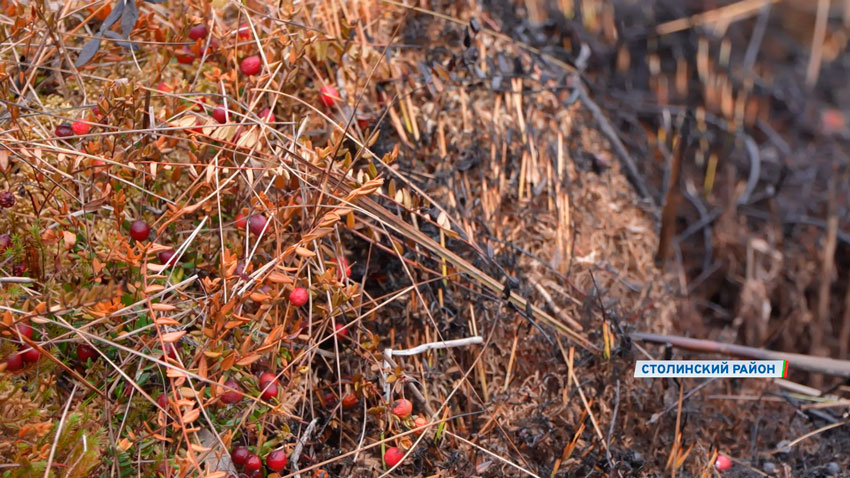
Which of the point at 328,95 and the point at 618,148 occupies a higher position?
the point at 328,95

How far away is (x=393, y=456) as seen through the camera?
138 centimetres

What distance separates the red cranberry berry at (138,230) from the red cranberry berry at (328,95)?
0.53m

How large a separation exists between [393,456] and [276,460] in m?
0.23

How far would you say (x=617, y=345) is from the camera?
5.58 feet

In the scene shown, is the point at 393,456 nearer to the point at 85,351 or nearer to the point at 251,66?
the point at 85,351

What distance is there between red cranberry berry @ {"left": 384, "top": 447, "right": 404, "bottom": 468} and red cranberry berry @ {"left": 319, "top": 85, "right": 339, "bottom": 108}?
82cm

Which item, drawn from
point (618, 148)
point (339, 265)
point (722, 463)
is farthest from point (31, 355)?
point (618, 148)

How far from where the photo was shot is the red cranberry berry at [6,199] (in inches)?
52.8

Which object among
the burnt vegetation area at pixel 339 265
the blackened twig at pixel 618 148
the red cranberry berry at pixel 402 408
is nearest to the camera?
the burnt vegetation area at pixel 339 265

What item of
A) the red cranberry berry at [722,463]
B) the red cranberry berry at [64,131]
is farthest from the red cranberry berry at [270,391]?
the red cranberry berry at [722,463]

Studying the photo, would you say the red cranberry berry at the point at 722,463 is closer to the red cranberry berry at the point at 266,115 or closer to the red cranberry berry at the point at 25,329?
the red cranberry berry at the point at 266,115

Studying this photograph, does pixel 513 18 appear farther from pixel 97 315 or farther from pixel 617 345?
pixel 97 315

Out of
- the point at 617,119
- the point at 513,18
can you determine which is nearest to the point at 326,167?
the point at 513,18

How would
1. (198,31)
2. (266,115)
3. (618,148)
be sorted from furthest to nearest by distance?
(618,148), (198,31), (266,115)
